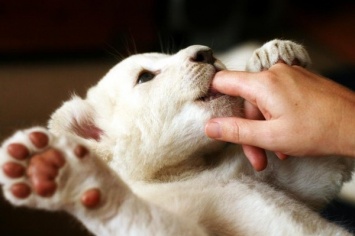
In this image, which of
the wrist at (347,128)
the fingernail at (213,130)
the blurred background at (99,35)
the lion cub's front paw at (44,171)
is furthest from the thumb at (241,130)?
the blurred background at (99,35)

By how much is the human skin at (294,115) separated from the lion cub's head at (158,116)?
0.11m

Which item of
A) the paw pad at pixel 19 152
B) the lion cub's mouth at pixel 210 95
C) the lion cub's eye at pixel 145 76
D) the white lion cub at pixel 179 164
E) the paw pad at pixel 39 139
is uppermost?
the paw pad at pixel 39 139

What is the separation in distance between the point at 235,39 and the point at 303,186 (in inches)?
86.4

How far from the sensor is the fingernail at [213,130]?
4.32 feet

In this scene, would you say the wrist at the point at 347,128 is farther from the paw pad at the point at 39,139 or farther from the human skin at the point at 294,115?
the paw pad at the point at 39,139

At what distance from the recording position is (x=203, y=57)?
4.85 feet

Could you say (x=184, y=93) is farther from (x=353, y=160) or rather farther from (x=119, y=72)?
(x=353, y=160)

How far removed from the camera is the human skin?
121cm

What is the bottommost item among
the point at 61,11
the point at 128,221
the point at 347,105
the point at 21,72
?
the point at 21,72

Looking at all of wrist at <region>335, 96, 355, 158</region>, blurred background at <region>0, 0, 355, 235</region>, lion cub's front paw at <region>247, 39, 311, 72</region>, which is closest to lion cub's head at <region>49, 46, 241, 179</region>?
lion cub's front paw at <region>247, 39, 311, 72</region>

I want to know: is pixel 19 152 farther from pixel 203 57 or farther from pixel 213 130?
pixel 203 57

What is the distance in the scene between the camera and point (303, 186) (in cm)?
152

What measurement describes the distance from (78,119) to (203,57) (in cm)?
43

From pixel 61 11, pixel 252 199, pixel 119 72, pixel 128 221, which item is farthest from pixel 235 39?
pixel 128 221
